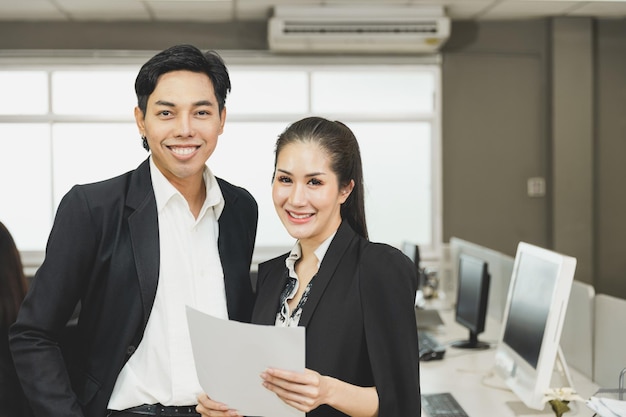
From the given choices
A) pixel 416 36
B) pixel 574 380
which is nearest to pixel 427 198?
pixel 416 36

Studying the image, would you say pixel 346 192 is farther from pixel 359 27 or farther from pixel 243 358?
pixel 359 27

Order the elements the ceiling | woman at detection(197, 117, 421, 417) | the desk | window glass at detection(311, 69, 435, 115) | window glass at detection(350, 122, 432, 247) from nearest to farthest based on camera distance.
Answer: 1. woman at detection(197, 117, 421, 417)
2. the desk
3. the ceiling
4. window glass at detection(311, 69, 435, 115)
5. window glass at detection(350, 122, 432, 247)

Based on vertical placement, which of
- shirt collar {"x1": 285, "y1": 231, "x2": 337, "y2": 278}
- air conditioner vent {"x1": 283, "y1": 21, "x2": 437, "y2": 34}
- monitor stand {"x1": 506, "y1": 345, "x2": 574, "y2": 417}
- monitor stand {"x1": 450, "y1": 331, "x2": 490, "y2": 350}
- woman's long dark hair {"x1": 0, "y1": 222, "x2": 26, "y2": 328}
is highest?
air conditioner vent {"x1": 283, "y1": 21, "x2": 437, "y2": 34}

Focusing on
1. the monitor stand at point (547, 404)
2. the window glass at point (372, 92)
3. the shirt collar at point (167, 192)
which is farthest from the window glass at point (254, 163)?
the shirt collar at point (167, 192)

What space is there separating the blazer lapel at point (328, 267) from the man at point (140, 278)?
0.28m

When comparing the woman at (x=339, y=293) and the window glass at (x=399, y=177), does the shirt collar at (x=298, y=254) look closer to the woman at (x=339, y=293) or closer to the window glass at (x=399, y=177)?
the woman at (x=339, y=293)

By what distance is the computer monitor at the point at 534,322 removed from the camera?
1965 mm

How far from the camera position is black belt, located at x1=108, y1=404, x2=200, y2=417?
1492 mm

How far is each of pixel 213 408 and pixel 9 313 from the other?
3.29ft

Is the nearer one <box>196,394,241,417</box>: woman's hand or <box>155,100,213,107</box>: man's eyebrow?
<box>196,394,241,417</box>: woman's hand

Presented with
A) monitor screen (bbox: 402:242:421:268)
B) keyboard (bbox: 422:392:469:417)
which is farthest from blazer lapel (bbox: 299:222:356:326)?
monitor screen (bbox: 402:242:421:268)

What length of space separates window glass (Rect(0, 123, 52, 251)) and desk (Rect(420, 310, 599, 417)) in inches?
157

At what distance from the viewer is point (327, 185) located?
4.65 ft

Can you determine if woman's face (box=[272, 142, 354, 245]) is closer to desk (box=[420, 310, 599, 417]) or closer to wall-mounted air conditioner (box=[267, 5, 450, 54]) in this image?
desk (box=[420, 310, 599, 417])
